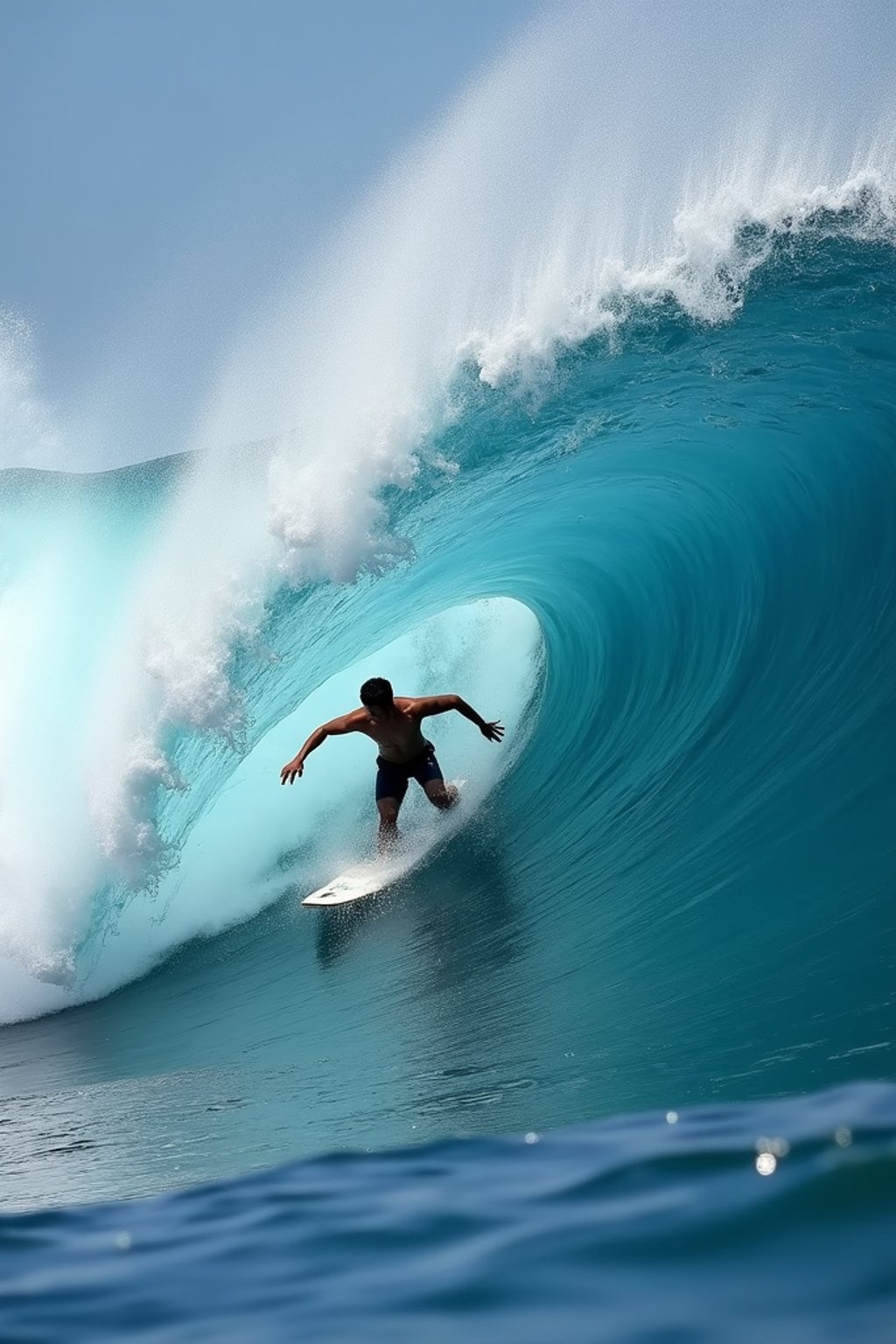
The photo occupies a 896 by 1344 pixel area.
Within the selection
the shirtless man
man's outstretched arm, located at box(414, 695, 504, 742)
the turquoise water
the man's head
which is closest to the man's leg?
the shirtless man

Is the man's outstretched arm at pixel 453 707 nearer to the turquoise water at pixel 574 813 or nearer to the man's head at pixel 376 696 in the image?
the man's head at pixel 376 696

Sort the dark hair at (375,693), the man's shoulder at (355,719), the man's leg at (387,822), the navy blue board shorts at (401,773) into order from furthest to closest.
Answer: the man's leg at (387,822) → the navy blue board shorts at (401,773) → the man's shoulder at (355,719) → the dark hair at (375,693)

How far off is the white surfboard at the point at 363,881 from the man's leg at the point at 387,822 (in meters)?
0.12

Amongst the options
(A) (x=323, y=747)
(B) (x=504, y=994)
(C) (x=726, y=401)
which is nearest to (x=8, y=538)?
(A) (x=323, y=747)

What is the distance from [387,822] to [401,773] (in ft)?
1.59

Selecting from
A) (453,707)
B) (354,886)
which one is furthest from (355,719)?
(354,886)

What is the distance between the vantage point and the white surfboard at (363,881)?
8414 mm

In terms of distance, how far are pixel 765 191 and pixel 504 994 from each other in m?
6.09

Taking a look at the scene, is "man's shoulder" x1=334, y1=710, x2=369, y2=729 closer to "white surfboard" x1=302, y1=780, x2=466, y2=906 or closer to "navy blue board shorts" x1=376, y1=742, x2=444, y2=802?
"navy blue board shorts" x1=376, y1=742, x2=444, y2=802

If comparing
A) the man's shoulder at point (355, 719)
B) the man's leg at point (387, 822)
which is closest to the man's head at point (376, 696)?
the man's shoulder at point (355, 719)

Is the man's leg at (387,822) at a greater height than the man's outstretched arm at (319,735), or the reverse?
the man's outstretched arm at (319,735)

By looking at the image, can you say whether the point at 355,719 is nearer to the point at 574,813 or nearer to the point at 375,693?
the point at 375,693

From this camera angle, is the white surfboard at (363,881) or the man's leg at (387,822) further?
the man's leg at (387,822)

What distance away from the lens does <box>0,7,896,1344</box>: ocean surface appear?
3.85ft
